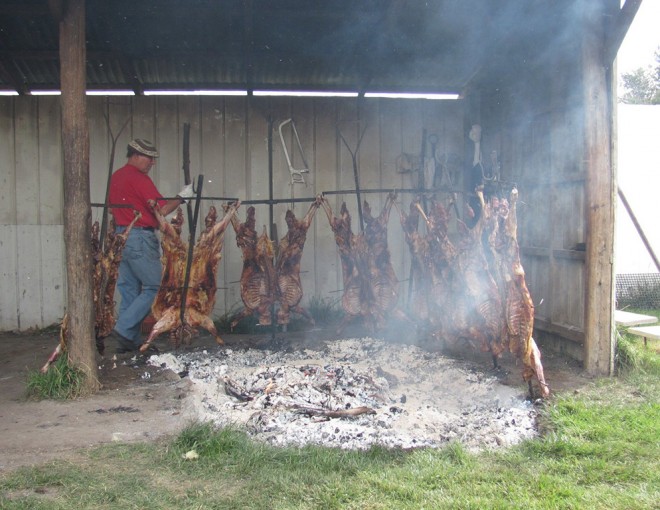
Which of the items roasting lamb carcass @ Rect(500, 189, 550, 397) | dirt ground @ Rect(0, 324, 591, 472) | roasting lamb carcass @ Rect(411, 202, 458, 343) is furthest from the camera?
roasting lamb carcass @ Rect(411, 202, 458, 343)

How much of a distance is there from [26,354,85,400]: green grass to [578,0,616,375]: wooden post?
4.78 meters

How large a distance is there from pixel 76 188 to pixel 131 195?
1.40m

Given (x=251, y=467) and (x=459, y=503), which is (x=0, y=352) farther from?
(x=459, y=503)

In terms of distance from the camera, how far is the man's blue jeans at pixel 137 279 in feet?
20.8

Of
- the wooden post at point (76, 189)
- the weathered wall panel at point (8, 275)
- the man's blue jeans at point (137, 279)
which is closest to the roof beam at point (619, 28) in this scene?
the wooden post at point (76, 189)

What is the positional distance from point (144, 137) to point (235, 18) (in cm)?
240

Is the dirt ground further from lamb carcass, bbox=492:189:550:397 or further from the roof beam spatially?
the roof beam

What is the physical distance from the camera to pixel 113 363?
5.99m

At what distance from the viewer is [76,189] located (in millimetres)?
4996

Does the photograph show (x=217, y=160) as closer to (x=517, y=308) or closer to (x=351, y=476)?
(x=517, y=308)

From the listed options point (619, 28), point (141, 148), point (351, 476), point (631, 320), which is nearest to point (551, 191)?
point (631, 320)

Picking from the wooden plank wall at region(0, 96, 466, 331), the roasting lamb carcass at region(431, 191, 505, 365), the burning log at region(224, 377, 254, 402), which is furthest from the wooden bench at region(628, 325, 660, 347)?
the burning log at region(224, 377, 254, 402)

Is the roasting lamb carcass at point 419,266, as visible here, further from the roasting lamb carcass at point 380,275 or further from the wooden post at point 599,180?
the wooden post at point 599,180

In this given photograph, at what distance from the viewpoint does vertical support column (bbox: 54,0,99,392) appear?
4.97 meters
